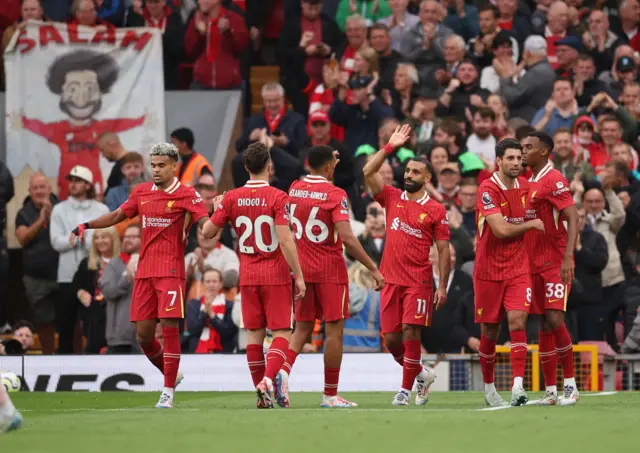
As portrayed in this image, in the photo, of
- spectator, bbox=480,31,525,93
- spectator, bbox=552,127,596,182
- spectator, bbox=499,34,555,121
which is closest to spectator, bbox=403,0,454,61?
spectator, bbox=480,31,525,93

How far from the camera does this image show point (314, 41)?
23.0m

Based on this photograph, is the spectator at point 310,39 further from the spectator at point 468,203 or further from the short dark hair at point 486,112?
the spectator at point 468,203

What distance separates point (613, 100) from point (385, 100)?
350 cm

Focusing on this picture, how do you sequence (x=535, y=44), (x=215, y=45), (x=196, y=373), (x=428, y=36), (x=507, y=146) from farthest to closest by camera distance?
1. (x=215, y=45)
2. (x=428, y=36)
3. (x=535, y=44)
4. (x=196, y=373)
5. (x=507, y=146)

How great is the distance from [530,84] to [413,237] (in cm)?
866

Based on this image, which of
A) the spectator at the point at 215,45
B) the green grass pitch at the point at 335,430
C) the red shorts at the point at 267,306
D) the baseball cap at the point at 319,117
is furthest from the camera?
the spectator at the point at 215,45

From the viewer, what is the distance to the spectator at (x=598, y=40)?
2205 centimetres

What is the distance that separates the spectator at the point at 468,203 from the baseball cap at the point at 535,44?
3.50m

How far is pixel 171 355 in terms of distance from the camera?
13.0m

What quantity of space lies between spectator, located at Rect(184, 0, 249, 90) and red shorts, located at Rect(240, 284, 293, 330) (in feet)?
35.2

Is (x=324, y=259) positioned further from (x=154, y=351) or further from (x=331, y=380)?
(x=154, y=351)

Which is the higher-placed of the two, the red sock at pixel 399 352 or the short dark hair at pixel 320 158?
the short dark hair at pixel 320 158

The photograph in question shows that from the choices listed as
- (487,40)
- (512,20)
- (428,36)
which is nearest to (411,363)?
(487,40)

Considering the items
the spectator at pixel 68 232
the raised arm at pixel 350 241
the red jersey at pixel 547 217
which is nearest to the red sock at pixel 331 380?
the raised arm at pixel 350 241
